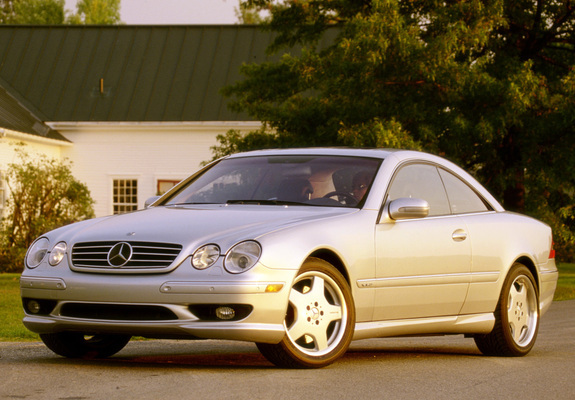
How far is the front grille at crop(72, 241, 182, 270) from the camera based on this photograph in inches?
272

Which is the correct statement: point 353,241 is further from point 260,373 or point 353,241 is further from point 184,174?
point 184,174

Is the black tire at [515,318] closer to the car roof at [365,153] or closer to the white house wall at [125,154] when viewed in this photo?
the car roof at [365,153]

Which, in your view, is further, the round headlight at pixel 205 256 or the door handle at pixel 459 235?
the door handle at pixel 459 235

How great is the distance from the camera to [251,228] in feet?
23.1

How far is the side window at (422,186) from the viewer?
8344 millimetres

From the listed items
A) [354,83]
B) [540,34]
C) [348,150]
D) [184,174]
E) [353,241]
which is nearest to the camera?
[353,241]

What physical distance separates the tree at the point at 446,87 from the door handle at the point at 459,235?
8.47 m

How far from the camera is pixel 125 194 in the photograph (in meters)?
33.9

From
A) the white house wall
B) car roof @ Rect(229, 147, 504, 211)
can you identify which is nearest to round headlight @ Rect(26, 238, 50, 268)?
car roof @ Rect(229, 147, 504, 211)

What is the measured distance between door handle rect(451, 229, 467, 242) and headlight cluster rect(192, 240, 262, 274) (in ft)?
7.03

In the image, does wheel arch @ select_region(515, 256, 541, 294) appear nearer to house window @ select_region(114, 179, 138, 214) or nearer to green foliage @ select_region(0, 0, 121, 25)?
house window @ select_region(114, 179, 138, 214)

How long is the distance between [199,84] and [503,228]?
86.4 feet

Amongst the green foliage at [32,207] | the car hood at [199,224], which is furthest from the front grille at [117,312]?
the green foliage at [32,207]

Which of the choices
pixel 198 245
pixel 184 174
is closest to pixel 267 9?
pixel 184 174
